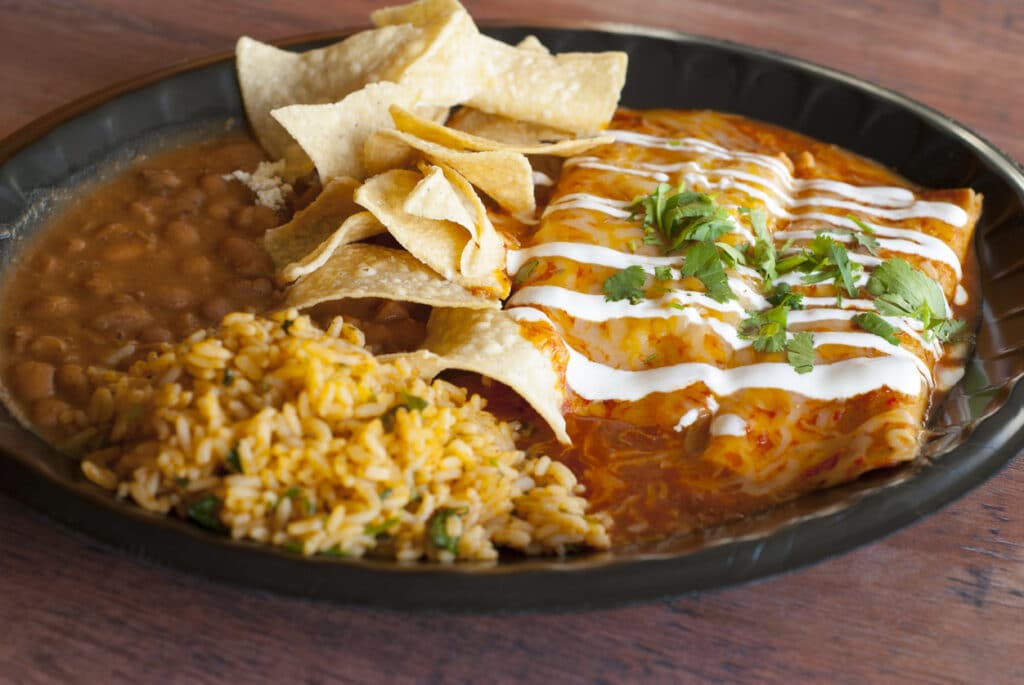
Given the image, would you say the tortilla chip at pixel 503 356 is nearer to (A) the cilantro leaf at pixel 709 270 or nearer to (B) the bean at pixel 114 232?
(A) the cilantro leaf at pixel 709 270

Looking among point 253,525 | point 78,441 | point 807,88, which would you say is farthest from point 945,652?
point 807,88

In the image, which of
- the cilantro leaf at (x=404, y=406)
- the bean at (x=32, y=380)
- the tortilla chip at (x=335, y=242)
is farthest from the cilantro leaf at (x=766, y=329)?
the bean at (x=32, y=380)

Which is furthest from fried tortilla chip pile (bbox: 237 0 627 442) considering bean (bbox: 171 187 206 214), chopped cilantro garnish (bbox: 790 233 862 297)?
chopped cilantro garnish (bbox: 790 233 862 297)

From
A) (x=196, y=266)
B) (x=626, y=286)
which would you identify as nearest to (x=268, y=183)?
(x=196, y=266)

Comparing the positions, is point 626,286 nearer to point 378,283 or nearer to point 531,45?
point 378,283

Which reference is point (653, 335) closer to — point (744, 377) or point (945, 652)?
point (744, 377)
